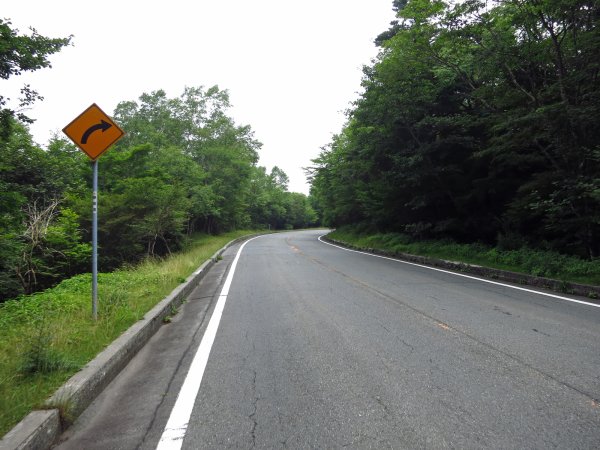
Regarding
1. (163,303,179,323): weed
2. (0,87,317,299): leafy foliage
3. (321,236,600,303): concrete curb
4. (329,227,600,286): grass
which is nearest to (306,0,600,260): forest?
(329,227,600,286): grass

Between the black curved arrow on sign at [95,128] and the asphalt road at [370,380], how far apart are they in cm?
308

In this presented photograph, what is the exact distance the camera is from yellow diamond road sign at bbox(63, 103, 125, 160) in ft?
18.7

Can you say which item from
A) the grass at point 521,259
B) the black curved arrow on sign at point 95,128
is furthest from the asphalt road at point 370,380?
the black curved arrow on sign at point 95,128

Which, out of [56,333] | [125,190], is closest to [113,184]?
[125,190]

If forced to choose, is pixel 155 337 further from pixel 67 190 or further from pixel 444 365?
pixel 67 190

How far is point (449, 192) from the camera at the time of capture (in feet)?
57.8

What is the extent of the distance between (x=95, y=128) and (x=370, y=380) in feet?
16.6

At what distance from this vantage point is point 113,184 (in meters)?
24.4

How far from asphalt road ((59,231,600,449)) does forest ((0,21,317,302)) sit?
788 cm

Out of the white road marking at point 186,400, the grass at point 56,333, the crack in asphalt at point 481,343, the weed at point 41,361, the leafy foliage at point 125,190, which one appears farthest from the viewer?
the leafy foliage at point 125,190

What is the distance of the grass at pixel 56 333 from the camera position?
3326 mm

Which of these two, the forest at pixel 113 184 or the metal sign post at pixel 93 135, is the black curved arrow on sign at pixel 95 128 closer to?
the metal sign post at pixel 93 135

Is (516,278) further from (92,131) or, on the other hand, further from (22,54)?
(22,54)

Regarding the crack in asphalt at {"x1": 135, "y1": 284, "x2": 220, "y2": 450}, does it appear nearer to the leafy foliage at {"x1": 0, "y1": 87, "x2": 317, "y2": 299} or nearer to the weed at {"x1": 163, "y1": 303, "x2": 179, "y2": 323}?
the weed at {"x1": 163, "y1": 303, "x2": 179, "y2": 323}
